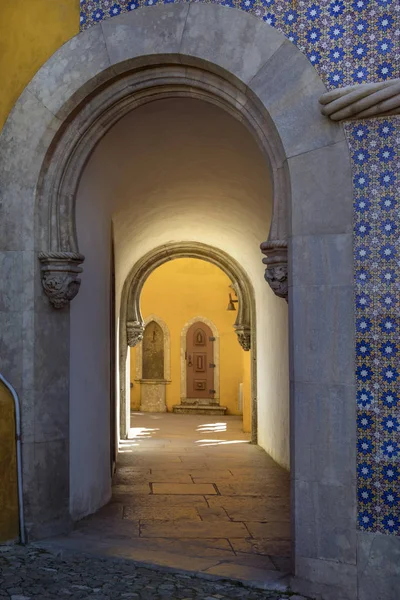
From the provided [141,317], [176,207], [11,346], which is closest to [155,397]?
[141,317]

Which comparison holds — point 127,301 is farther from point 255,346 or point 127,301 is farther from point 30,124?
point 30,124

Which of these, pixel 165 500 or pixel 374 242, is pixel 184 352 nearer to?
pixel 165 500

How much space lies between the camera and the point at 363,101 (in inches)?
180

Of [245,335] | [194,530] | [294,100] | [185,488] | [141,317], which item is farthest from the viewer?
[141,317]

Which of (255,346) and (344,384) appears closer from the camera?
(344,384)

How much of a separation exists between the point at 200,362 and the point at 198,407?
126 centimetres

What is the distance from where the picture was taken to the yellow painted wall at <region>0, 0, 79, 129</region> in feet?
18.5

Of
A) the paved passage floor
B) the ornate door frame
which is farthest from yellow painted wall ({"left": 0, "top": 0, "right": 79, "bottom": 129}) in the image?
the ornate door frame

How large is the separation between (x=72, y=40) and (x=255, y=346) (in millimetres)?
7677

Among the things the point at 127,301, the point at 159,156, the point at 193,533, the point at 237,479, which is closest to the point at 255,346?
the point at 127,301

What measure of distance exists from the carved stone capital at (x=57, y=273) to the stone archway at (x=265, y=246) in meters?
0.01

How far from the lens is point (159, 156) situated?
7.71m

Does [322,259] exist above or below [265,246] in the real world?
below

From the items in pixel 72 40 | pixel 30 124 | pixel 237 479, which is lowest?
pixel 237 479
